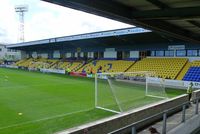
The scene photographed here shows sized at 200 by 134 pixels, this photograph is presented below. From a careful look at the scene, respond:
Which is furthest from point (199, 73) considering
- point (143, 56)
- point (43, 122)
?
point (43, 122)

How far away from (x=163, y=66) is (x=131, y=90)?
1631cm

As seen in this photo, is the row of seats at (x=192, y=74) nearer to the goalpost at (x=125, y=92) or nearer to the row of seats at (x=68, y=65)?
the goalpost at (x=125, y=92)

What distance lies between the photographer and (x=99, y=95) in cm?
1798

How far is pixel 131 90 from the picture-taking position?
15734mm

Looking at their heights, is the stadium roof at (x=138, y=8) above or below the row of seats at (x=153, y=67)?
above

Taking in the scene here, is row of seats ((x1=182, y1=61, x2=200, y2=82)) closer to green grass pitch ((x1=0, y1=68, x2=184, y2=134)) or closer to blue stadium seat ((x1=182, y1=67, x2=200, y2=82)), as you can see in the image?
blue stadium seat ((x1=182, y1=67, x2=200, y2=82))

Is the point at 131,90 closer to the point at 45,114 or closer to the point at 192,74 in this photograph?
the point at 45,114

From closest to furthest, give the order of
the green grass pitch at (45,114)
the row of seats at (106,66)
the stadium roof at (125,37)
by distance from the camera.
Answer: the green grass pitch at (45,114) → the stadium roof at (125,37) → the row of seats at (106,66)

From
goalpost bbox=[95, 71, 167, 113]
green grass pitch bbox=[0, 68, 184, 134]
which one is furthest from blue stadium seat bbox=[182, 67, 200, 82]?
green grass pitch bbox=[0, 68, 184, 134]

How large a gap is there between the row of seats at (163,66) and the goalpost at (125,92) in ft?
33.6

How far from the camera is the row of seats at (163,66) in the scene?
95.8ft

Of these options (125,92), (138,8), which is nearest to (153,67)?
(125,92)

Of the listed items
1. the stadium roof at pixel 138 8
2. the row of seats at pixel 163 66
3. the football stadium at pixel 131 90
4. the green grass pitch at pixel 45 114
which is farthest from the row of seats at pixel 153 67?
the stadium roof at pixel 138 8

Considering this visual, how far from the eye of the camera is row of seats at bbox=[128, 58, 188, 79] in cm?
2920
